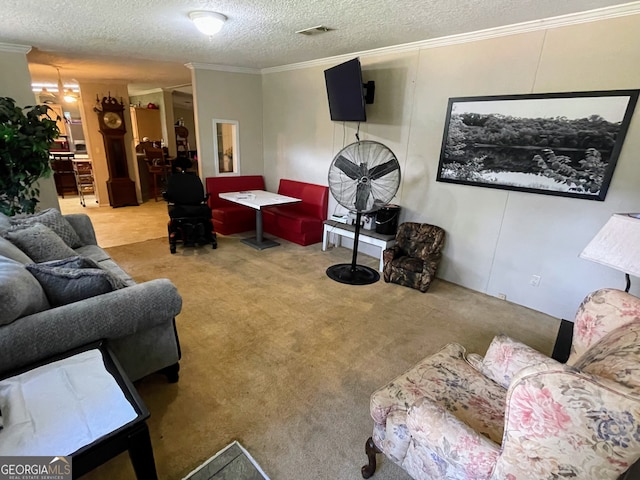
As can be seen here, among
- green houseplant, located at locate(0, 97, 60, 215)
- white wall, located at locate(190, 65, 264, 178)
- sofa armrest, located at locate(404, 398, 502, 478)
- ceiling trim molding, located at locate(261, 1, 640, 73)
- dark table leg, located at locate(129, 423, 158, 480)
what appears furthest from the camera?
white wall, located at locate(190, 65, 264, 178)

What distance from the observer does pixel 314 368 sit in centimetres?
222

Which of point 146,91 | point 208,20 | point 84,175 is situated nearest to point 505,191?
point 208,20

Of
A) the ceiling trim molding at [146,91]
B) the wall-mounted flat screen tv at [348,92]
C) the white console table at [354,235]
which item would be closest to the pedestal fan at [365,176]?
the white console table at [354,235]

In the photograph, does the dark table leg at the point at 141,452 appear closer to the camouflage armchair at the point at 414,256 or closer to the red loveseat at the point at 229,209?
the camouflage armchair at the point at 414,256

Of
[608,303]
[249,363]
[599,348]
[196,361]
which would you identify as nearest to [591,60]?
[608,303]

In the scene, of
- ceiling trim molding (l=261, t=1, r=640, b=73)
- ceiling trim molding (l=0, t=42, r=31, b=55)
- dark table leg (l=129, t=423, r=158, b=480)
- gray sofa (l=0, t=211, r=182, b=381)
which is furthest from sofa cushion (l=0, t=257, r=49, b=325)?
ceiling trim molding (l=261, t=1, r=640, b=73)

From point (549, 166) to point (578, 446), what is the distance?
2.67m

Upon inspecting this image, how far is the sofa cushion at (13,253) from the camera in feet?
6.22

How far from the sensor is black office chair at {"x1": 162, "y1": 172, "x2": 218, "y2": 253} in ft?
14.0

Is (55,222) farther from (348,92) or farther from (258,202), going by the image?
(348,92)

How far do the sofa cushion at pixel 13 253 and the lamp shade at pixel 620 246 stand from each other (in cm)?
333

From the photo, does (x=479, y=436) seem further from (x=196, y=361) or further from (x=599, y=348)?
(x=196, y=361)

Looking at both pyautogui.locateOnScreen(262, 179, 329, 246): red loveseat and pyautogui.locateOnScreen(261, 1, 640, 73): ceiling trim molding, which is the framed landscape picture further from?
pyautogui.locateOnScreen(262, 179, 329, 246): red loveseat

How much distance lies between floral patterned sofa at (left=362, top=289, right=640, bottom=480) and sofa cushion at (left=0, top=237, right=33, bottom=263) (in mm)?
2213
